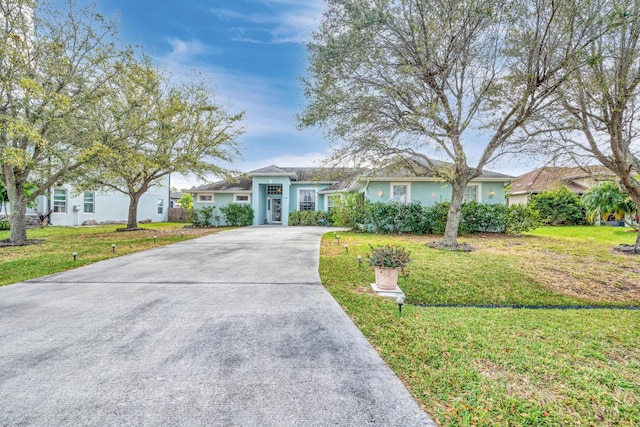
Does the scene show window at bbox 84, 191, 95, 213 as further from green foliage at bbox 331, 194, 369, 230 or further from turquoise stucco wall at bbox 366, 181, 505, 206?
turquoise stucco wall at bbox 366, 181, 505, 206

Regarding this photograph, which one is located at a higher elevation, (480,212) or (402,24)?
(402,24)

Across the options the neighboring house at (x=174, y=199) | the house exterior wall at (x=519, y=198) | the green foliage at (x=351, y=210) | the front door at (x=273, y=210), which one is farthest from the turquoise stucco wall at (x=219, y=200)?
the house exterior wall at (x=519, y=198)

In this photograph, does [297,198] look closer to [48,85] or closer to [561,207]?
[48,85]

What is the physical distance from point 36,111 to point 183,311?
32.3 feet

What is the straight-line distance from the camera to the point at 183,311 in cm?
421

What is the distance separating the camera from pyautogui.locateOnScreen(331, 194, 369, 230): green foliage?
1536 centimetres

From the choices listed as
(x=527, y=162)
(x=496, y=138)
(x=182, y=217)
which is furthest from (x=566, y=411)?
(x=182, y=217)

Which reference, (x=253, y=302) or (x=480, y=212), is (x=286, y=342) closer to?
(x=253, y=302)

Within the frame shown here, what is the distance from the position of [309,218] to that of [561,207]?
17.0 metres

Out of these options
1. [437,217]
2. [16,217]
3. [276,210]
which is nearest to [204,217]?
[276,210]

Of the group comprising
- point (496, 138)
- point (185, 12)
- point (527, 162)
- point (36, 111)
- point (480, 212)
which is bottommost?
point (480, 212)

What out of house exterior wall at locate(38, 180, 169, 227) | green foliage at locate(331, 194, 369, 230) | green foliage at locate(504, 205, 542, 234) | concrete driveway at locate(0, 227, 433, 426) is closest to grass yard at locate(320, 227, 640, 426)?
concrete driveway at locate(0, 227, 433, 426)

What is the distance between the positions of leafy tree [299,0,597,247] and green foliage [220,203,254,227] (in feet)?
42.2

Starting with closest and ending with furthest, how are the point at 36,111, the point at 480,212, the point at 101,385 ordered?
the point at 101,385 → the point at 36,111 → the point at 480,212
